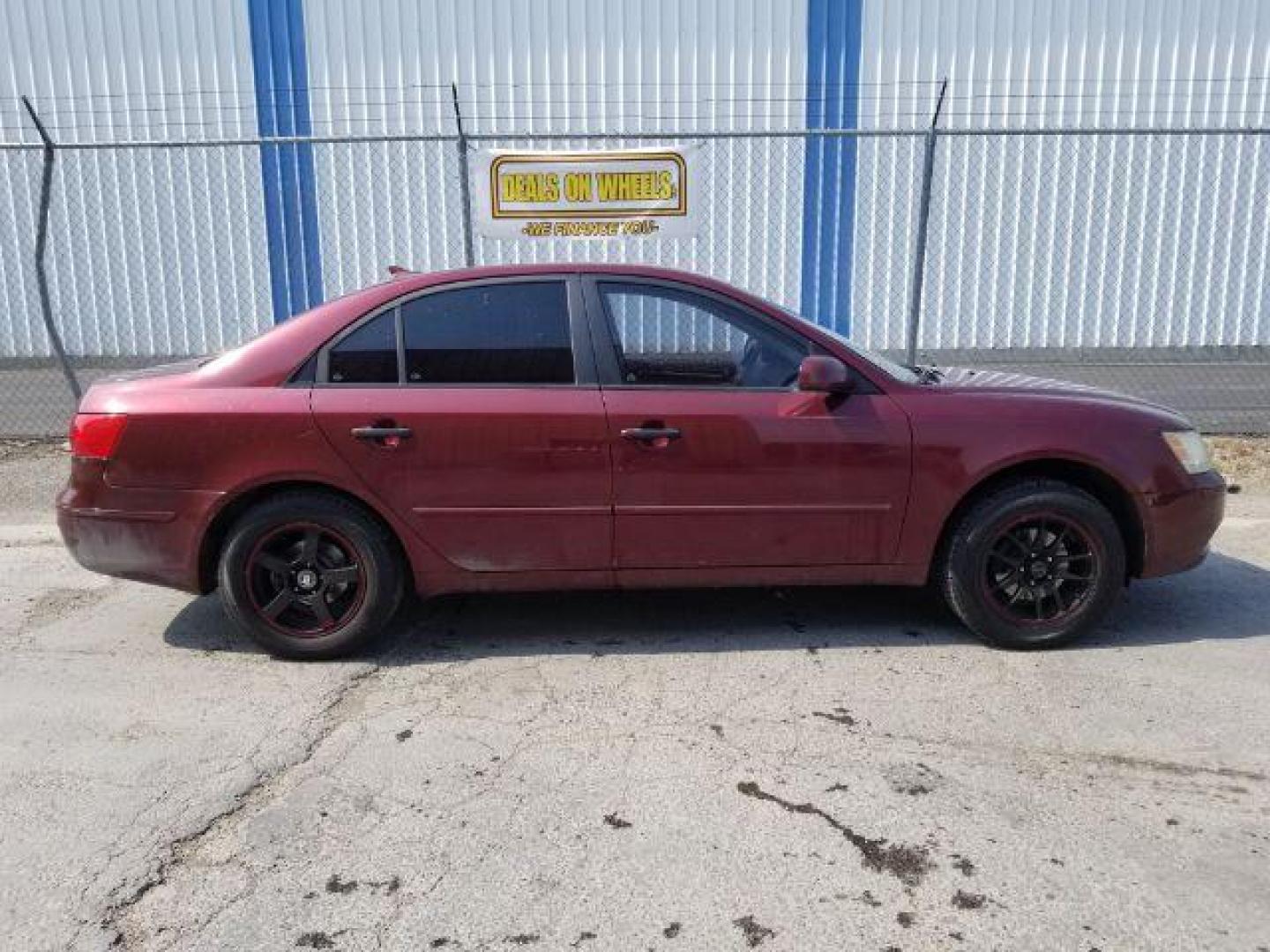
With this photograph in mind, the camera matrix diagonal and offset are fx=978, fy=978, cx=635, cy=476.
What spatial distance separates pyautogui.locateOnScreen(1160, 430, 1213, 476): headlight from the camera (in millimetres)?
4047

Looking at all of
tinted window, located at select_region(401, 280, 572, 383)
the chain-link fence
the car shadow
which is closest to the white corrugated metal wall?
the chain-link fence

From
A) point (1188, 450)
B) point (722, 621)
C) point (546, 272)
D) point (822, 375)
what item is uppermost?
point (546, 272)

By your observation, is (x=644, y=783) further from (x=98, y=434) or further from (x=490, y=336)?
(x=98, y=434)

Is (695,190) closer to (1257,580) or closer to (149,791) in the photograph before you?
(1257,580)

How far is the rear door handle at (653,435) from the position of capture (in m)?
3.85

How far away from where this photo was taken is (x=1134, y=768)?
306 centimetres

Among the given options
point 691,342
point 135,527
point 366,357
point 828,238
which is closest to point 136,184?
point 828,238

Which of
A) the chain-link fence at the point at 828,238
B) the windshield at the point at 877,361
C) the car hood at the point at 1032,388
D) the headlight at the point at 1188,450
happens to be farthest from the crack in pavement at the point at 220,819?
the chain-link fence at the point at 828,238

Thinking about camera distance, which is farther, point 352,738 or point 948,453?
point 948,453

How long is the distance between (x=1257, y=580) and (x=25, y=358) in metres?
11.6

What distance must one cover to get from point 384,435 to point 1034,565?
2684 mm

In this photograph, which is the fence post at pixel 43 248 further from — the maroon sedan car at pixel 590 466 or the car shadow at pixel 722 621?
the maroon sedan car at pixel 590 466

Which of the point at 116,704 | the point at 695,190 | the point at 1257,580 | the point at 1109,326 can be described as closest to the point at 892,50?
the point at 1109,326

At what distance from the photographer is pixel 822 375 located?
12.4 feet
